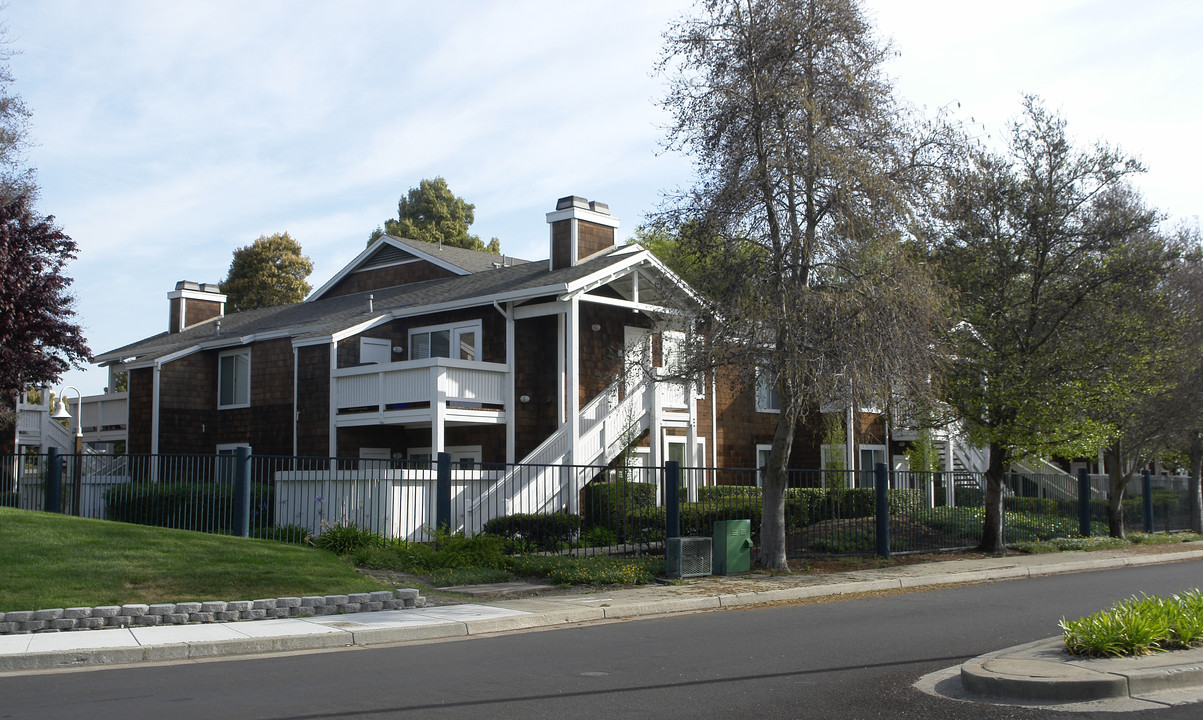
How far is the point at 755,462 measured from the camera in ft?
103

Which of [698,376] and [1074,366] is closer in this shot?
[698,376]

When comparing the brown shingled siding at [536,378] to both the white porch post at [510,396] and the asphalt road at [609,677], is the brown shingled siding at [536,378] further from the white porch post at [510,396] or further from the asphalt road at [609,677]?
the asphalt road at [609,677]

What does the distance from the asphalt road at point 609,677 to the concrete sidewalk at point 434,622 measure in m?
0.55

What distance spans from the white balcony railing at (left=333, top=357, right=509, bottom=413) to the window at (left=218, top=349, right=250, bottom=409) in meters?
5.48

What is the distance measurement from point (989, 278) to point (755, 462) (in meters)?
10.8

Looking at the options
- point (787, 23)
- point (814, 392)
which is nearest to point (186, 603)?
point (814, 392)

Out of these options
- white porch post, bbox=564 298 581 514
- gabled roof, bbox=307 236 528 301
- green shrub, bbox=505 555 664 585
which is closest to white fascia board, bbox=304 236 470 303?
gabled roof, bbox=307 236 528 301

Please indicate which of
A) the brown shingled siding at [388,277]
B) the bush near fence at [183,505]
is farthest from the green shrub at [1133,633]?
the brown shingled siding at [388,277]

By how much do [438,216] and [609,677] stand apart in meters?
52.7

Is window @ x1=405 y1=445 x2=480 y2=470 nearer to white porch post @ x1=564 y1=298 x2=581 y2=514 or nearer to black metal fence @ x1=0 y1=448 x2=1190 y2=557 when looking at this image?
black metal fence @ x1=0 y1=448 x2=1190 y2=557

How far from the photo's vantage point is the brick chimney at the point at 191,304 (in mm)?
38656

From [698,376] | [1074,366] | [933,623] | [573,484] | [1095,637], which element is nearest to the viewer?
[1095,637]

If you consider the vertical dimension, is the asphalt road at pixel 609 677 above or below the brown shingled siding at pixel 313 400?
below

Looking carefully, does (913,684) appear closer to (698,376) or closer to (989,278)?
(698,376)
